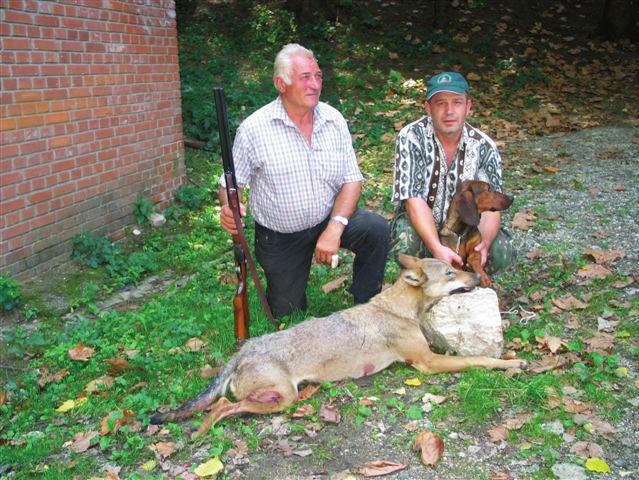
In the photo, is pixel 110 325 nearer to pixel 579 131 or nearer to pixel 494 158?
pixel 494 158

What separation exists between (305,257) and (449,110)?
1.83 m

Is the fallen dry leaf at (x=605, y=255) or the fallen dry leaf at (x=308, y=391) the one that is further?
the fallen dry leaf at (x=605, y=255)

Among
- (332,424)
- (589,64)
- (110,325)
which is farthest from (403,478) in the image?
(589,64)

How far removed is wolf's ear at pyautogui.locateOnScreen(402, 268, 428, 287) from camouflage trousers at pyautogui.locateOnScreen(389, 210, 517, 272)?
823 millimetres

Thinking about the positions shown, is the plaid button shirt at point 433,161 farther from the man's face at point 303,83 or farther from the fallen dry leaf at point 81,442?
the fallen dry leaf at point 81,442

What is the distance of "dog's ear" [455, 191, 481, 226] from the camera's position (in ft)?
16.6

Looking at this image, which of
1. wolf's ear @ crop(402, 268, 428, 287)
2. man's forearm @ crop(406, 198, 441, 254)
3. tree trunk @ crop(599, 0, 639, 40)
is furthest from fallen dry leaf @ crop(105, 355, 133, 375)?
tree trunk @ crop(599, 0, 639, 40)

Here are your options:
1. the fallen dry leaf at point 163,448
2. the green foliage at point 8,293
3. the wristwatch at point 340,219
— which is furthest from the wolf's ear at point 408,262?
the green foliage at point 8,293

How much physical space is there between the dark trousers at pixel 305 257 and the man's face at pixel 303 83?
43.2 inches

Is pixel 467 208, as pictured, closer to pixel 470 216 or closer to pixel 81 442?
pixel 470 216

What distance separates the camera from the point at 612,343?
4855 millimetres

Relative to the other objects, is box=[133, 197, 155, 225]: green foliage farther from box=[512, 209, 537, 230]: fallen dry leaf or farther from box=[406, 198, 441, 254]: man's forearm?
box=[512, 209, 537, 230]: fallen dry leaf

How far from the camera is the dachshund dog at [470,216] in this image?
5078 millimetres

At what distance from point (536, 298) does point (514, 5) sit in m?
15.2
